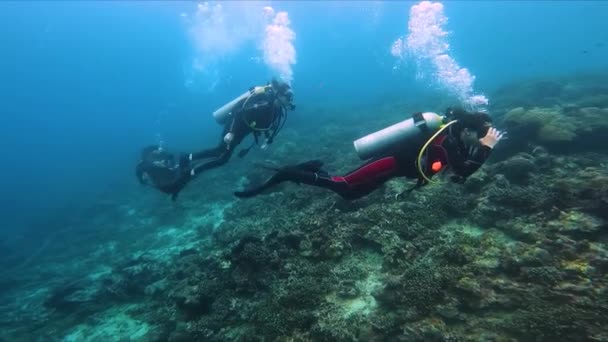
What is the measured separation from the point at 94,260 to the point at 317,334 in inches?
549

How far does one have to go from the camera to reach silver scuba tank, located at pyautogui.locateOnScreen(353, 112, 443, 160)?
16.7ft

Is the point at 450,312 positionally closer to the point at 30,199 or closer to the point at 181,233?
the point at 181,233

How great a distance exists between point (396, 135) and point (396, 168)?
21.1 inches

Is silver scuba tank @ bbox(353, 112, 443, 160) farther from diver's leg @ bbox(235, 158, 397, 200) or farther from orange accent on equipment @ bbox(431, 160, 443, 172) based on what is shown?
orange accent on equipment @ bbox(431, 160, 443, 172)

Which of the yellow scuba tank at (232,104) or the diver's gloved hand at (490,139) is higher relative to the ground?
the yellow scuba tank at (232,104)

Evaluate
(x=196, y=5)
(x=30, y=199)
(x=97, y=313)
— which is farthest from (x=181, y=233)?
(x=196, y=5)

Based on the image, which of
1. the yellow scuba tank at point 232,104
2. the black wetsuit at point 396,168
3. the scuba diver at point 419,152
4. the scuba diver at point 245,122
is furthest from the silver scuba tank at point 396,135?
the yellow scuba tank at point 232,104

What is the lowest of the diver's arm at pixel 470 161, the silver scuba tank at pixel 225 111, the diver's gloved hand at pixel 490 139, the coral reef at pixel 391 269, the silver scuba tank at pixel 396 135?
the coral reef at pixel 391 269

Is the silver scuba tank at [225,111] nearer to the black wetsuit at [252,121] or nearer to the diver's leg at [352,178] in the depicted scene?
the black wetsuit at [252,121]

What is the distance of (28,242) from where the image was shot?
20953mm

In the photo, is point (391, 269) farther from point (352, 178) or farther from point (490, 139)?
point (490, 139)

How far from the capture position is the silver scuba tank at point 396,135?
200 inches

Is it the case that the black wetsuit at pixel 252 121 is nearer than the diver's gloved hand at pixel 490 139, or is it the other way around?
the diver's gloved hand at pixel 490 139

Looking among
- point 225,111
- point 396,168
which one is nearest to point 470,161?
point 396,168
